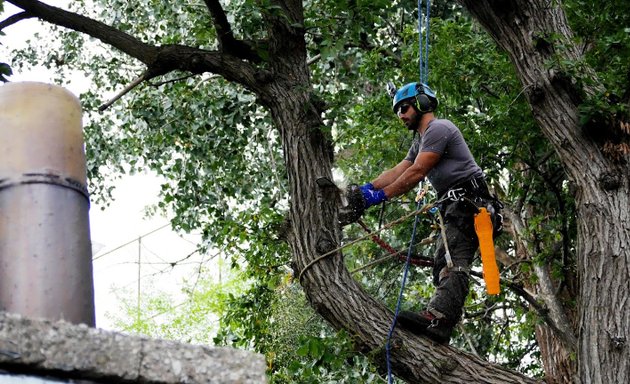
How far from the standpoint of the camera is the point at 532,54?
6324mm

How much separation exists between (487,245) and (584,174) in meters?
0.75

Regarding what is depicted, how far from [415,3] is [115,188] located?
392 centimetres

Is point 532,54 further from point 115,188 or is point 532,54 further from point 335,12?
point 115,188

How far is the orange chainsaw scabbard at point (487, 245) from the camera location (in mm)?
5945

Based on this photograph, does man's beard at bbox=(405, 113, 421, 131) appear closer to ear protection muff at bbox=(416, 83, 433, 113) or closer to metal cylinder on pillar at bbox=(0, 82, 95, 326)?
ear protection muff at bbox=(416, 83, 433, 113)

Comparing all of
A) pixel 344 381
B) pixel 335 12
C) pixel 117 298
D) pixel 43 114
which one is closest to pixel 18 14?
pixel 335 12

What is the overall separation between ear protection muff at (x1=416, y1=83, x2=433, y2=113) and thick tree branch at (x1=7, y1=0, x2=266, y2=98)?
3.15ft

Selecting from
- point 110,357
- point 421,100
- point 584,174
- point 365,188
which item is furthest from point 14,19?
point 110,357

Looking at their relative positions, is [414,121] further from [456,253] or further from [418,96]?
[456,253]

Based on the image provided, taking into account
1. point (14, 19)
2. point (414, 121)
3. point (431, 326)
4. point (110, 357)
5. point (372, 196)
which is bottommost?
point (110, 357)

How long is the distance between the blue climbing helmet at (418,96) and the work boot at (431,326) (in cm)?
126

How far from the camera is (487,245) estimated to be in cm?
593

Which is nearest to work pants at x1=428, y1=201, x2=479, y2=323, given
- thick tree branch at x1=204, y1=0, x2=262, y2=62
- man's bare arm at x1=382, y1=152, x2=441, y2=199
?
man's bare arm at x1=382, y1=152, x2=441, y2=199

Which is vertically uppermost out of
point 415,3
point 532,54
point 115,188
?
point 415,3
